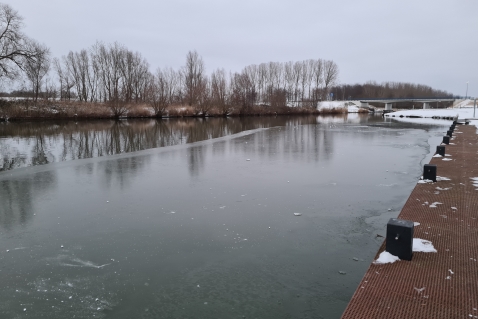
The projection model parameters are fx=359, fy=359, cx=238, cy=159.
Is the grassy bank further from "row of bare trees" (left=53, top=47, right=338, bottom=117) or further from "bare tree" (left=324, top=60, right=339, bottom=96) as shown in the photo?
"bare tree" (left=324, top=60, right=339, bottom=96)

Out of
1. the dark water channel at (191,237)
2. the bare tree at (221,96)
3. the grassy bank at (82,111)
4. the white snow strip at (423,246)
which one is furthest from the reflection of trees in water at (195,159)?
the bare tree at (221,96)

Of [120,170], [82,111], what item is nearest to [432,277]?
[120,170]

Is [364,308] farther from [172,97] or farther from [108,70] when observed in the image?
[108,70]

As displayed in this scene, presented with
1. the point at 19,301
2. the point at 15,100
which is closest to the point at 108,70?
the point at 15,100

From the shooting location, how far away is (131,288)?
4934mm

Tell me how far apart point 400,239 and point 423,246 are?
64cm

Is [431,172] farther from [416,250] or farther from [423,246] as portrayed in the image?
[416,250]

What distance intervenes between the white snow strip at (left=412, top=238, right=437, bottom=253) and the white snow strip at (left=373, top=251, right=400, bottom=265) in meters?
0.47

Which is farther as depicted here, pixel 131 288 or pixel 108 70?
pixel 108 70

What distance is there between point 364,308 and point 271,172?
8.66 meters

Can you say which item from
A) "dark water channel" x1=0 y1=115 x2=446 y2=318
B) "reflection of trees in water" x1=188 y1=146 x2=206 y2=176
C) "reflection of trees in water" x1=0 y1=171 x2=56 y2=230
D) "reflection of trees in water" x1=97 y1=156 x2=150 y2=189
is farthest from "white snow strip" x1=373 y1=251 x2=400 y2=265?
"reflection of trees in water" x1=188 y1=146 x2=206 y2=176

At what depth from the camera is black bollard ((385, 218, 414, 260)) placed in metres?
4.87

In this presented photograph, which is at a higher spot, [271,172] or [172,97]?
Result: [172,97]

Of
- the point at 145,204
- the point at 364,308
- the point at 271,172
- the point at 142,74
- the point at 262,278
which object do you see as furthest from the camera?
the point at 142,74
